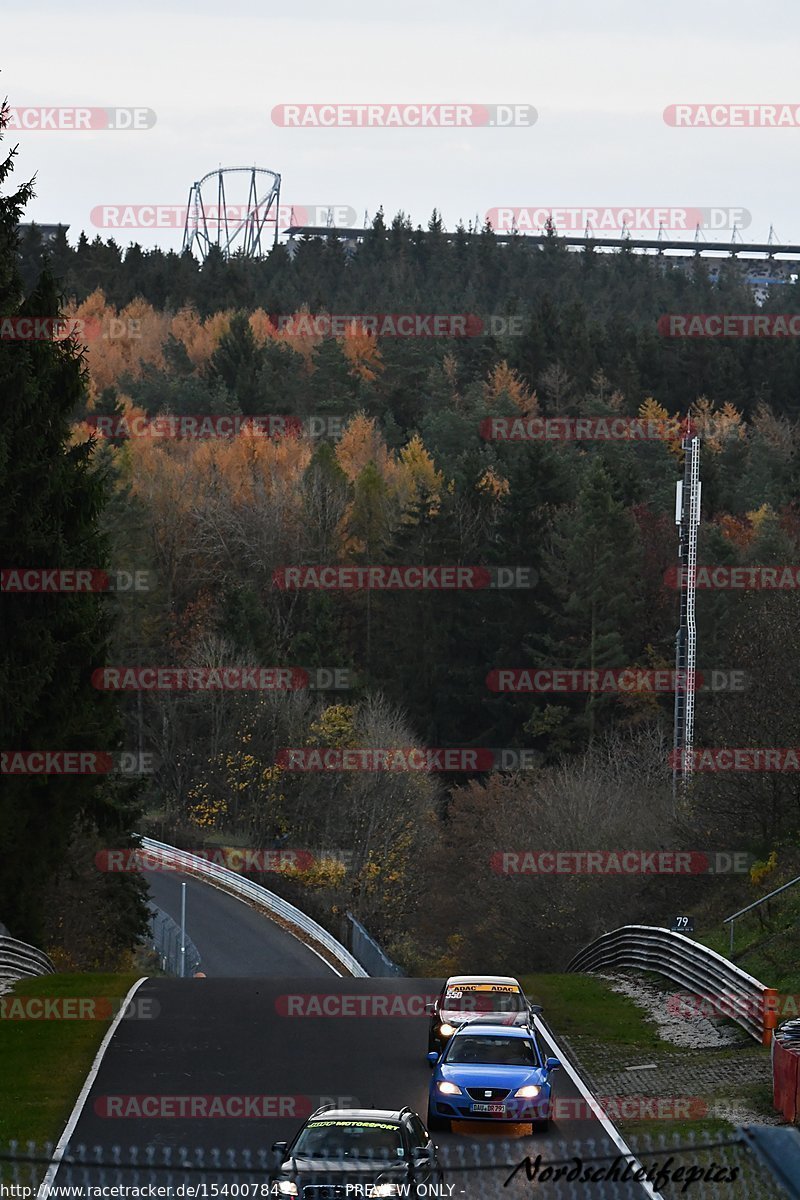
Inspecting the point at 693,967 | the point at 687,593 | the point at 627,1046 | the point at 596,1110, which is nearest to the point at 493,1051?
the point at 596,1110

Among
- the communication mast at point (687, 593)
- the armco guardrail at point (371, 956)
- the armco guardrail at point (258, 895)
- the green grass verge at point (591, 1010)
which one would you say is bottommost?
the green grass verge at point (591, 1010)

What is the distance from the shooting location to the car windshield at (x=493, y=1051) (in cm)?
1731

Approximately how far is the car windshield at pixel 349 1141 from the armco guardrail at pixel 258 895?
3083 cm

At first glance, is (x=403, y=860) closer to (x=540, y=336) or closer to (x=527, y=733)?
(x=527, y=733)

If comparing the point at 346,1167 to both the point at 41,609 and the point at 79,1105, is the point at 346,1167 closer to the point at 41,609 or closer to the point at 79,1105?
the point at 79,1105

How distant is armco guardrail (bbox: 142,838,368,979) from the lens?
155ft

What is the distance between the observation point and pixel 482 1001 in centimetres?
2108

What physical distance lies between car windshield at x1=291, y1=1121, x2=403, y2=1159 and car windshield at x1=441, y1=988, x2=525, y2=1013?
7.71 metres

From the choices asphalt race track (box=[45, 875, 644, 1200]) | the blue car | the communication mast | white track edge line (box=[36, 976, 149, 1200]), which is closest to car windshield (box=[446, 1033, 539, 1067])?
the blue car

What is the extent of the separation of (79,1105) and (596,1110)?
Result: 5.72m

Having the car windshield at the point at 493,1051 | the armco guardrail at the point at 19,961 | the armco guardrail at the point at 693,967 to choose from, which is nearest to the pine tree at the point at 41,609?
the armco guardrail at the point at 19,961

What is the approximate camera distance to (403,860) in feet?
209

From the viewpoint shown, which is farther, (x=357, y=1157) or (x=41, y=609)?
(x=41, y=609)

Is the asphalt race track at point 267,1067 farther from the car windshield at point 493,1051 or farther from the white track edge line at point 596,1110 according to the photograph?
the car windshield at point 493,1051
